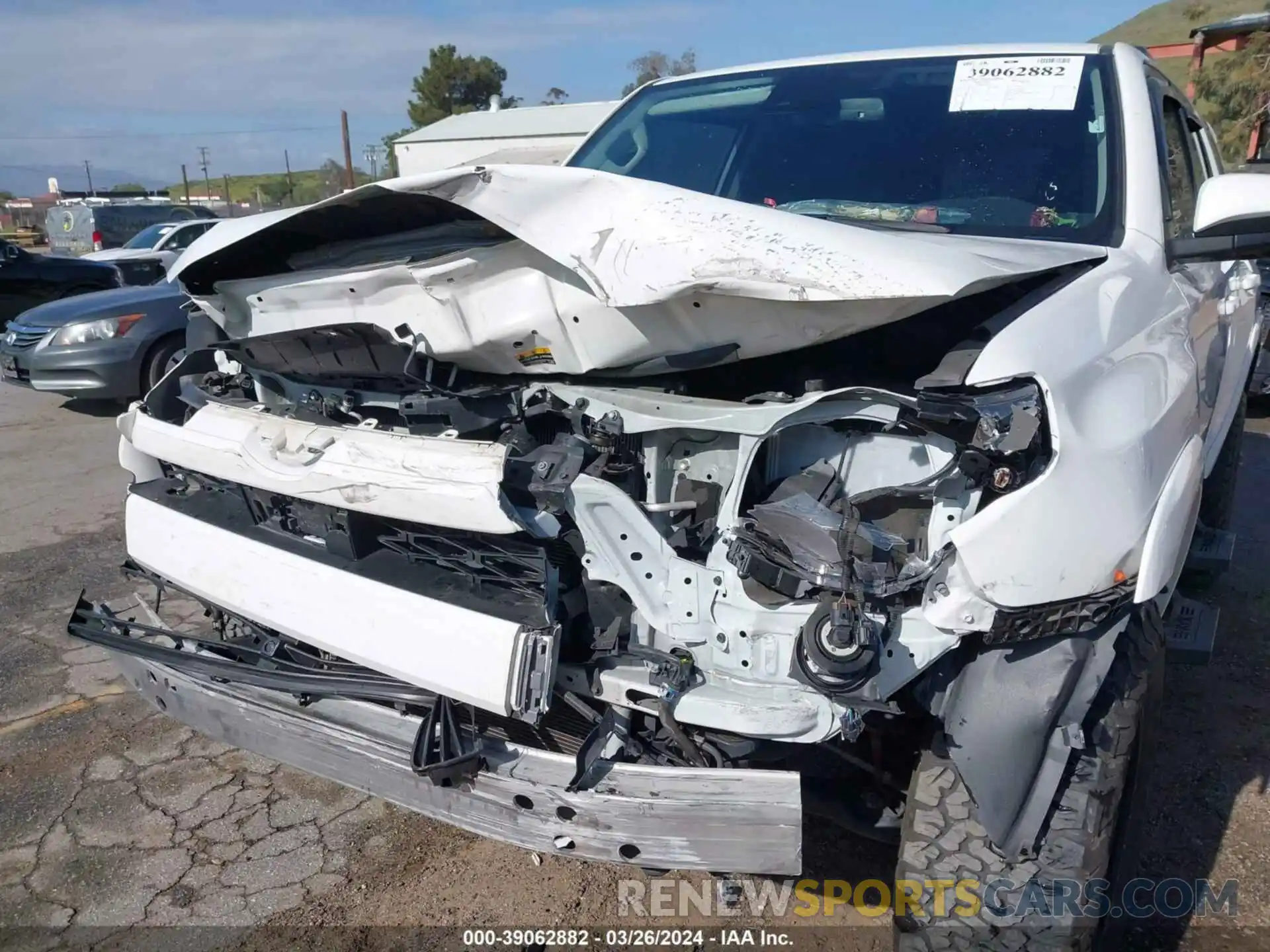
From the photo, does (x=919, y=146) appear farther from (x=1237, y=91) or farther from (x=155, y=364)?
(x=1237, y=91)

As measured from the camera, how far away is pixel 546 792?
1.96 metres

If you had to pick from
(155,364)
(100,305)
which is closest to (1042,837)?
(155,364)

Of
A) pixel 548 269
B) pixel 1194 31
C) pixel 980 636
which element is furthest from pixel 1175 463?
pixel 1194 31

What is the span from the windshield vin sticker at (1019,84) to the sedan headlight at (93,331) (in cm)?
703

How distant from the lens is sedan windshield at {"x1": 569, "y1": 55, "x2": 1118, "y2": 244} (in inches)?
107

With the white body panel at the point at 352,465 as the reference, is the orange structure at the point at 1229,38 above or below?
above

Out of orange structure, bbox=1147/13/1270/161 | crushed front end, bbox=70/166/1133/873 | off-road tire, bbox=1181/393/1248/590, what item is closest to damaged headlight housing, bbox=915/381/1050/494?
crushed front end, bbox=70/166/1133/873

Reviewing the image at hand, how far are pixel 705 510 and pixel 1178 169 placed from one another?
7.72ft

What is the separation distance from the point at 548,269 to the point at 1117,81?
1.99 meters

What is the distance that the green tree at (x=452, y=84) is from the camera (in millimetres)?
44156

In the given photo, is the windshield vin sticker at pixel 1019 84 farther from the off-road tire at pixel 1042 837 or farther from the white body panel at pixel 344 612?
the white body panel at pixel 344 612

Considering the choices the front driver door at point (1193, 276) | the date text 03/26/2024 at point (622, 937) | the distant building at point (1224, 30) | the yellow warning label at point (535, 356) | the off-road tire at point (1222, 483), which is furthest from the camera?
the distant building at point (1224, 30)

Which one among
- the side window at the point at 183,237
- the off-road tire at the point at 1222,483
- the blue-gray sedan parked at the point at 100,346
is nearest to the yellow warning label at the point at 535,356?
the off-road tire at the point at 1222,483

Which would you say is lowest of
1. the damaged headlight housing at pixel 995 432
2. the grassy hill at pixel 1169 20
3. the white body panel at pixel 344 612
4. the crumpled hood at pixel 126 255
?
the crumpled hood at pixel 126 255
